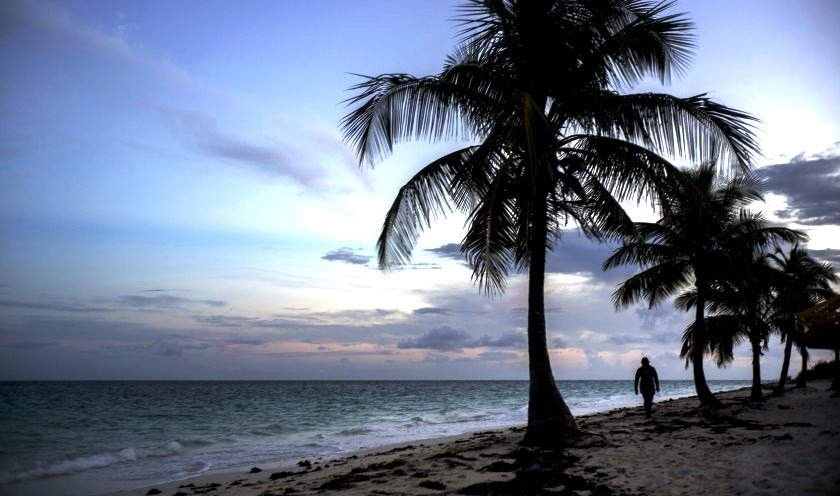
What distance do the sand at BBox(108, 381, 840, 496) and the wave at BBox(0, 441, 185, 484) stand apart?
4684 millimetres

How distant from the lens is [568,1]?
10148 millimetres

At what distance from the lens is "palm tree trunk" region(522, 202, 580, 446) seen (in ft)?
32.1

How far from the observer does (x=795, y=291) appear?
20.6 metres

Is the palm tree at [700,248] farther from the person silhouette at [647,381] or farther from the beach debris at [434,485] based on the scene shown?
the beach debris at [434,485]

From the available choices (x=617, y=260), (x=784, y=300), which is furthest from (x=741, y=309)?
(x=617, y=260)

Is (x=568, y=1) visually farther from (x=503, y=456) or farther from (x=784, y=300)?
(x=784, y=300)

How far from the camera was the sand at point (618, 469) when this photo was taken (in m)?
6.13

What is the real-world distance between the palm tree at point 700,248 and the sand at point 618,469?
4847mm

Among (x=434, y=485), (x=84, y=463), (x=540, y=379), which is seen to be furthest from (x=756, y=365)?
(x=84, y=463)

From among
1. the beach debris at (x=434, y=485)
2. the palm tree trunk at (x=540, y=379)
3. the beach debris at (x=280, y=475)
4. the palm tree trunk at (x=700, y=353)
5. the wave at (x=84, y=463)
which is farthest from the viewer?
the palm tree trunk at (x=700, y=353)

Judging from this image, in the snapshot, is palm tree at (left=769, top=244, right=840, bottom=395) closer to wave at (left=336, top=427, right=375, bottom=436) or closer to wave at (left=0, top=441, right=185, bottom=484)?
wave at (left=336, top=427, right=375, bottom=436)

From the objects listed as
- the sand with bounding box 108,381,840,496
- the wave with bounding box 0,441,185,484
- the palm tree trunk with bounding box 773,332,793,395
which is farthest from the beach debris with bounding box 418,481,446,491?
the palm tree trunk with bounding box 773,332,793,395

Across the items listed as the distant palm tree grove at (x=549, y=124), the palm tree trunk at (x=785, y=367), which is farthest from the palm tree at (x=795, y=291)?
the distant palm tree grove at (x=549, y=124)

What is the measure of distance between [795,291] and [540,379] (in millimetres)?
16351
